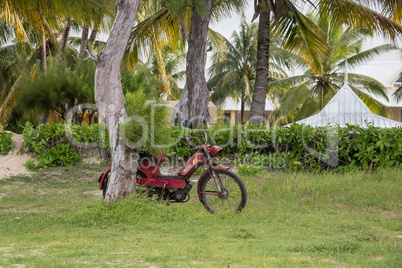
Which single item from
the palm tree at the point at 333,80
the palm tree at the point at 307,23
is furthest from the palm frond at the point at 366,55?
the palm tree at the point at 307,23

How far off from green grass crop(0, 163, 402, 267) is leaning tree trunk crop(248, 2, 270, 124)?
3949 mm

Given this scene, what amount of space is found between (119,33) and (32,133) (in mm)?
5301

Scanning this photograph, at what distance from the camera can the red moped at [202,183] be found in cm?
592

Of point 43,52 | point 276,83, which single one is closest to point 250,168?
point 43,52

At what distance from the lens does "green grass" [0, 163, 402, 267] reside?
3.64 meters

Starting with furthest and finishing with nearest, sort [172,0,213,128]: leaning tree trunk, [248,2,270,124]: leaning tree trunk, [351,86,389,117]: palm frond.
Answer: [351,86,389,117]: palm frond
[248,2,270,124]: leaning tree trunk
[172,0,213,128]: leaning tree trunk

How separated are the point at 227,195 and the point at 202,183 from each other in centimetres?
40

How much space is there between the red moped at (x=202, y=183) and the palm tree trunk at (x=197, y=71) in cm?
481

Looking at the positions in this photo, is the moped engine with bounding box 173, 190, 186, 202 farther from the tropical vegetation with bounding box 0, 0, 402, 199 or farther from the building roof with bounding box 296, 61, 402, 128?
the building roof with bounding box 296, 61, 402, 128

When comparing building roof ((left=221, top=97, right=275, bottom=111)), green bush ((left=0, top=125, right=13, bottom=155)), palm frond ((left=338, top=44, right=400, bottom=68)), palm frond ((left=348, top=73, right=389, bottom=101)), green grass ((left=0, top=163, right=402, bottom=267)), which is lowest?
green grass ((left=0, top=163, right=402, bottom=267))

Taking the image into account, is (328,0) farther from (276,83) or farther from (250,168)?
(276,83)

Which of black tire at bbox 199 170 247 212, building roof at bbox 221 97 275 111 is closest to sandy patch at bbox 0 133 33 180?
black tire at bbox 199 170 247 212

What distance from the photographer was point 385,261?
356cm

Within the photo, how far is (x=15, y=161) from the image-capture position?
10.1 metres
